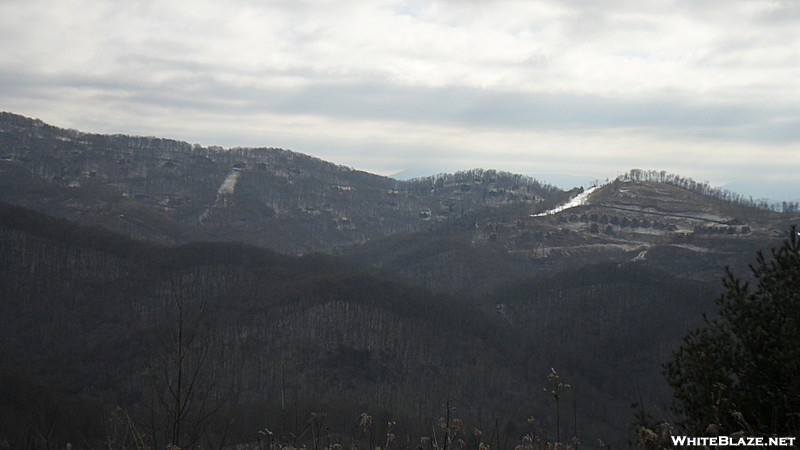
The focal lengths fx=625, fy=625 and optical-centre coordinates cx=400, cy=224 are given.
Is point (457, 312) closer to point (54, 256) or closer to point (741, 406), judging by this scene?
point (54, 256)

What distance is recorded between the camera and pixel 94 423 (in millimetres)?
80375

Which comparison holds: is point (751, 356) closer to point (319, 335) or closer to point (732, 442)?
point (732, 442)

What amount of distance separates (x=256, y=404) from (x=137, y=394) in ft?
86.8

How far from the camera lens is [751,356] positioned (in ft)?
58.6

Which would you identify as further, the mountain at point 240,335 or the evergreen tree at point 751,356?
the mountain at point 240,335

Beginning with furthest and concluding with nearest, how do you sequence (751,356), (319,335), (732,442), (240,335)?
(240,335)
(319,335)
(751,356)
(732,442)

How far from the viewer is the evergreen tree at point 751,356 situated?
1630cm

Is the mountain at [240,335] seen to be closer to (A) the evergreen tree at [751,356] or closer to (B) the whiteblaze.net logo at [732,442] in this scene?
(A) the evergreen tree at [751,356]

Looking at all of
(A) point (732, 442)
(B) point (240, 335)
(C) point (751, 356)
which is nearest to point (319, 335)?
(B) point (240, 335)

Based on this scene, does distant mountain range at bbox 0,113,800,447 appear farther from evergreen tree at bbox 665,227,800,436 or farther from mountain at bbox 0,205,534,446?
evergreen tree at bbox 665,227,800,436

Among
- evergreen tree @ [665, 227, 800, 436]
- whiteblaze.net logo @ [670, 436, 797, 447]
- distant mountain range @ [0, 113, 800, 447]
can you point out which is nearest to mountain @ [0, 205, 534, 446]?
distant mountain range @ [0, 113, 800, 447]

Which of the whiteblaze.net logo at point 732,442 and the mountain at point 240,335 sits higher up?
the whiteblaze.net logo at point 732,442

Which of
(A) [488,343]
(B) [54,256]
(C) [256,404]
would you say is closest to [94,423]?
(C) [256,404]

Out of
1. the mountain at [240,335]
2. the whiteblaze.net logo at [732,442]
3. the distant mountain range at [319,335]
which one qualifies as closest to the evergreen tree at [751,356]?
the whiteblaze.net logo at [732,442]
